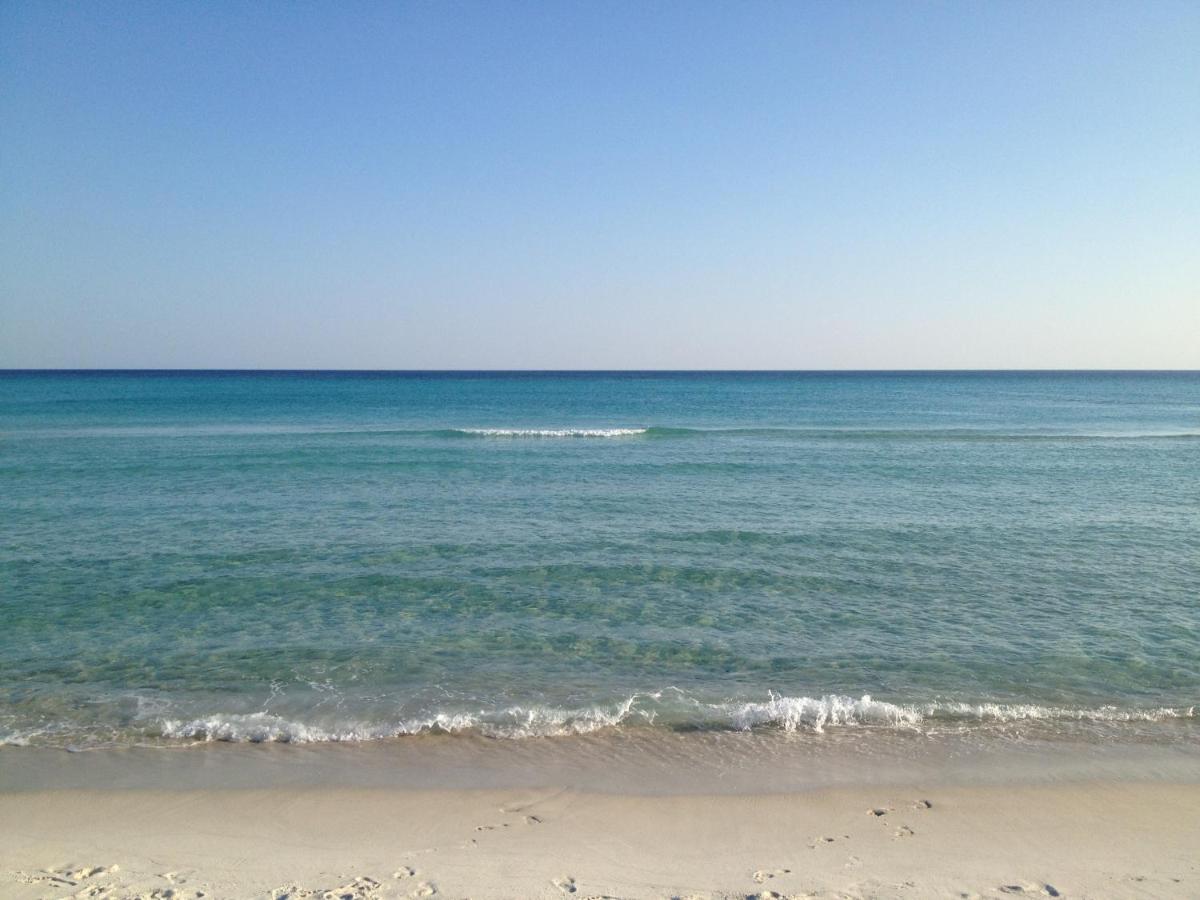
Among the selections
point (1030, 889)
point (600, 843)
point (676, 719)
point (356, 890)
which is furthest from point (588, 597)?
point (1030, 889)

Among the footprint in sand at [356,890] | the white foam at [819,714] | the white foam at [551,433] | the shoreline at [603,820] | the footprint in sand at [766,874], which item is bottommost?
the shoreline at [603,820]

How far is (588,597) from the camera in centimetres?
1433

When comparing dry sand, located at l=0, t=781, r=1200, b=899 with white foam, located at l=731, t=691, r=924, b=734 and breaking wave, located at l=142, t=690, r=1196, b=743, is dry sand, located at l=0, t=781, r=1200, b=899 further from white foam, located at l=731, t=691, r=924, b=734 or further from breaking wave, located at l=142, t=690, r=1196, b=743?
white foam, located at l=731, t=691, r=924, b=734

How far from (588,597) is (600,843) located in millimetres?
7138

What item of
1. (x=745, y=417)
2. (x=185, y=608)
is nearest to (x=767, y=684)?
(x=185, y=608)

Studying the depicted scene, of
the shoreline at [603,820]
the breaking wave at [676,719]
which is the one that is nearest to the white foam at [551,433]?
the breaking wave at [676,719]

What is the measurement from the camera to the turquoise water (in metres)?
10.0

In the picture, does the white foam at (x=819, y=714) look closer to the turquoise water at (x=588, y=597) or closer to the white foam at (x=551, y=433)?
the turquoise water at (x=588, y=597)

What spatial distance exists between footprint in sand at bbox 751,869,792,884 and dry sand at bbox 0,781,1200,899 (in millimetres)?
16

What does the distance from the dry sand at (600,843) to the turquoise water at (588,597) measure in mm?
1501

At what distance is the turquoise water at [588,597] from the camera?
1003 cm

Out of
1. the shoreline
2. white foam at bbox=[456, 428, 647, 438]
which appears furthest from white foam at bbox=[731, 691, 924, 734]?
white foam at bbox=[456, 428, 647, 438]

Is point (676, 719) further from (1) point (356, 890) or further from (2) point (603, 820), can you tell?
(1) point (356, 890)

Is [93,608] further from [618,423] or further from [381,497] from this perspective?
[618,423]
